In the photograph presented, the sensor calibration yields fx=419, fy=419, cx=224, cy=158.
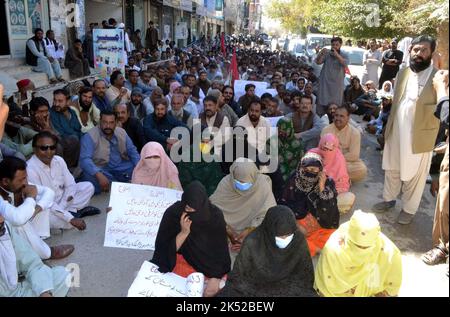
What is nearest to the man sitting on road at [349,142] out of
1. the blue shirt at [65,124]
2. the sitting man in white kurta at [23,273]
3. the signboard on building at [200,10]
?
the blue shirt at [65,124]

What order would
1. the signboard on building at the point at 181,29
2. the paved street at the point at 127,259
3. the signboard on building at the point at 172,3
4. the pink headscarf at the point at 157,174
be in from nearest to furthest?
the paved street at the point at 127,259 < the pink headscarf at the point at 157,174 < the signboard on building at the point at 172,3 < the signboard on building at the point at 181,29

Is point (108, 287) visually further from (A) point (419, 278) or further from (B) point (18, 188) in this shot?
(A) point (419, 278)

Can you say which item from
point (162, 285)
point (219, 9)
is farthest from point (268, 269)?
point (219, 9)

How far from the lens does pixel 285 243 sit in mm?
2529

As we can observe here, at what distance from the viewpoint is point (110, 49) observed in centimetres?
779

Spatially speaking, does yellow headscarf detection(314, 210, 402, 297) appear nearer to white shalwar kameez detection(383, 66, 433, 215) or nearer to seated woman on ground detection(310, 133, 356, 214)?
white shalwar kameez detection(383, 66, 433, 215)

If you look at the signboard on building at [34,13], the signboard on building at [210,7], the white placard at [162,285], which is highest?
the signboard on building at [210,7]

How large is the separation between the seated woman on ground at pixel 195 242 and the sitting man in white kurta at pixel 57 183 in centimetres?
122

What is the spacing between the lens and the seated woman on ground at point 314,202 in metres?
3.42

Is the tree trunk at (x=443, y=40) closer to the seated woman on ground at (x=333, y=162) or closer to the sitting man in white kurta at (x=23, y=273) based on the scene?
the seated woman on ground at (x=333, y=162)

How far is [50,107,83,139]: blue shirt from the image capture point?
5078 millimetres

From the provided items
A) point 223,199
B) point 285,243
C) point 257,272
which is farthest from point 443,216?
point 223,199

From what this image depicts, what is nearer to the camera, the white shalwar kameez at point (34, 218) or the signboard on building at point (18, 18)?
the white shalwar kameez at point (34, 218)

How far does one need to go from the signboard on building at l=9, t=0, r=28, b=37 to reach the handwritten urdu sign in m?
6.62
